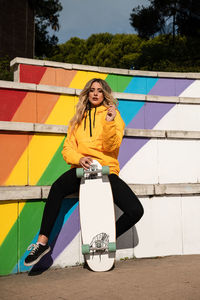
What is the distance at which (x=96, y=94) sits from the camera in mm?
3734

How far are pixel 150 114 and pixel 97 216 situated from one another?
7.84 ft

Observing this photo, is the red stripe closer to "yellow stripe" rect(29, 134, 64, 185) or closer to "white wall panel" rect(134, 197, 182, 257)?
"yellow stripe" rect(29, 134, 64, 185)

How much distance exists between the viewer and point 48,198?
3.28 m

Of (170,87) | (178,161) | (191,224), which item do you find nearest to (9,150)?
(178,161)

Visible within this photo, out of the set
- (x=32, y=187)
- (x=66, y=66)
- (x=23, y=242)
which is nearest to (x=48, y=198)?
(x=32, y=187)

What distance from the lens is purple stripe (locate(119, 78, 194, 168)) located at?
403 cm

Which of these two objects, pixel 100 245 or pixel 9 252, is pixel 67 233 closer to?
pixel 100 245

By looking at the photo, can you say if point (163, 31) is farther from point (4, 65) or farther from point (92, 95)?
point (92, 95)

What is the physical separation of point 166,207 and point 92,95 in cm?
148

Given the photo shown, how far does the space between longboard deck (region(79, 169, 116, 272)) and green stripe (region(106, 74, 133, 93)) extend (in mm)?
4146

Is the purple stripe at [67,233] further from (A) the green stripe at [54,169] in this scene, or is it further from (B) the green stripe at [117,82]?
(B) the green stripe at [117,82]

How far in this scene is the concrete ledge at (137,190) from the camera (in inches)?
129

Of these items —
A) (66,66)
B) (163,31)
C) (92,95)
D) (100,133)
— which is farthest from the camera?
(163,31)

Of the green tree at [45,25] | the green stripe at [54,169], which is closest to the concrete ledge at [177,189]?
the green stripe at [54,169]
